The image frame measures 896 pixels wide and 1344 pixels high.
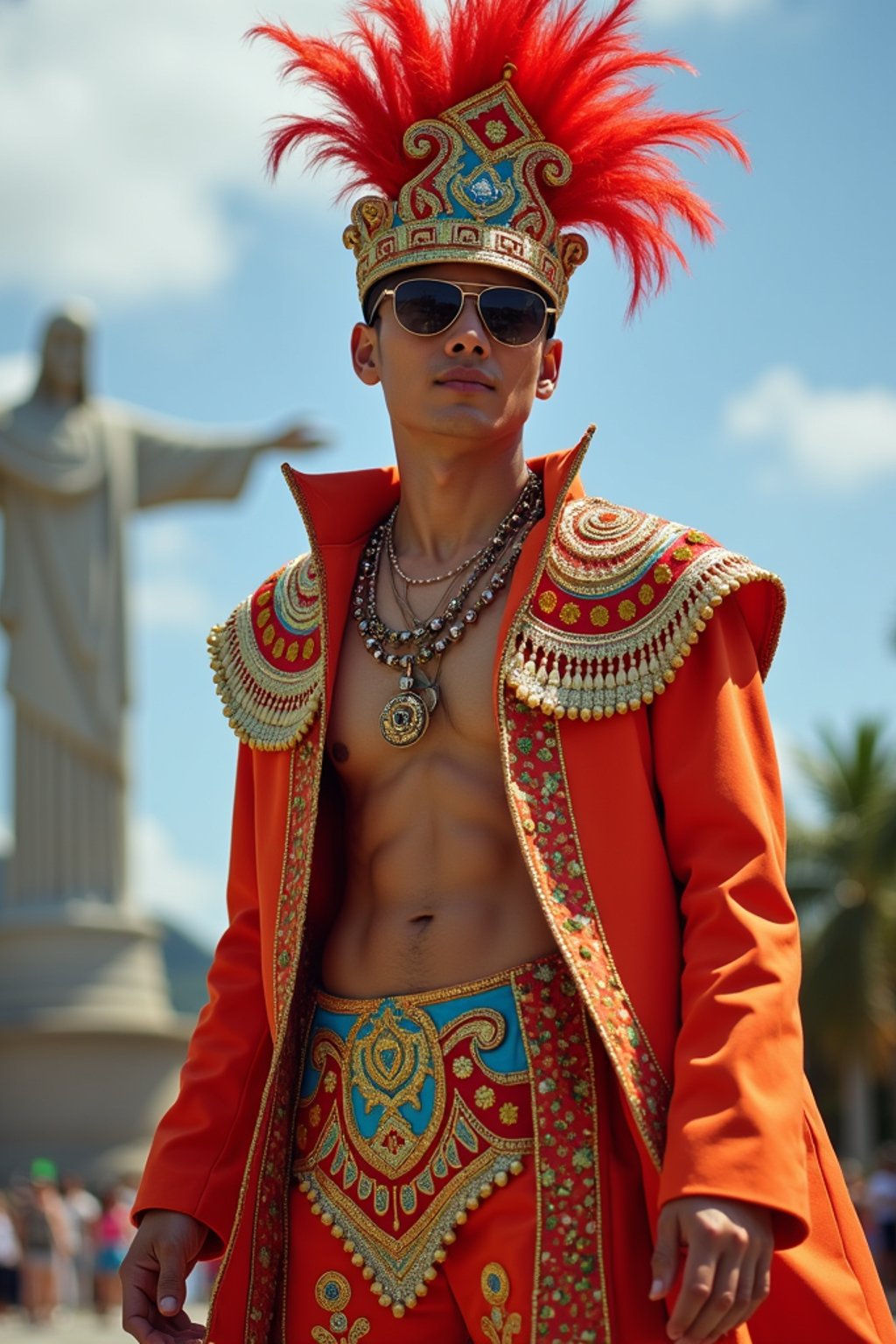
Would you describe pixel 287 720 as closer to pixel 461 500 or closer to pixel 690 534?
pixel 461 500

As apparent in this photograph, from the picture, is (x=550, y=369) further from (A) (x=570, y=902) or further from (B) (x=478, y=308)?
(A) (x=570, y=902)

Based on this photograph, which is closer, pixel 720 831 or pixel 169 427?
pixel 720 831

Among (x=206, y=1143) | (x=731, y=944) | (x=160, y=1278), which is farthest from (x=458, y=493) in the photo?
(x=160, y=1278)

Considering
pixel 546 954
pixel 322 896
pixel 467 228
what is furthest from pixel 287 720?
pixel 467 228

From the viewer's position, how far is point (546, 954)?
316 centimetres

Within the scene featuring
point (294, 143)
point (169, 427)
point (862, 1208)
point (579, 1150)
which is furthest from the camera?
point (169, 427)

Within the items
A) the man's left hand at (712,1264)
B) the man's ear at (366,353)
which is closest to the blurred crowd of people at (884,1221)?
the man's ear at (366,353)

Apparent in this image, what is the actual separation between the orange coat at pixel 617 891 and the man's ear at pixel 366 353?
22 cm

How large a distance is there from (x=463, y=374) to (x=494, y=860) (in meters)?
0.82

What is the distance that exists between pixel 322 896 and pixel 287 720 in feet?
1.03

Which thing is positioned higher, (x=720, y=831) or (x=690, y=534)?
(x=690, y=534)

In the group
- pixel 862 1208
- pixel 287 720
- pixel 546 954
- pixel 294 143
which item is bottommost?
pixel 862 1208

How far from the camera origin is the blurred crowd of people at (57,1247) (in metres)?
15.1

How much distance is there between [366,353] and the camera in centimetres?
367
